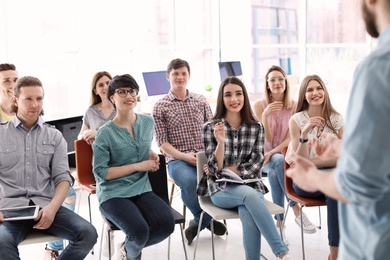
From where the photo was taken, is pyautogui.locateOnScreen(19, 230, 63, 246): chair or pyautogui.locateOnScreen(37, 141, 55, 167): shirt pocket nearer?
pyautogui.locateOnScreen(19, 230, 63, 246): chair

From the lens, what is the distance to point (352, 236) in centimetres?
144

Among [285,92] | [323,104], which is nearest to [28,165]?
[323,104]

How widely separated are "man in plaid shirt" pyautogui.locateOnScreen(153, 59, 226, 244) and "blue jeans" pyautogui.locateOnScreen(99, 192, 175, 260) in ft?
2.21

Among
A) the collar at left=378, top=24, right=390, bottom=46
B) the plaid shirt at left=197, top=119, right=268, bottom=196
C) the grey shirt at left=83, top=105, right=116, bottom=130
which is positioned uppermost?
the collar at left=378, top=24, right=390, bottom=46

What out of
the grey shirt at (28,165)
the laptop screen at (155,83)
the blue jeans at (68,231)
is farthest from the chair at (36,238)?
the laptop screen at (155,83)

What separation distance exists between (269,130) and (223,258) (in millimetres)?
1109

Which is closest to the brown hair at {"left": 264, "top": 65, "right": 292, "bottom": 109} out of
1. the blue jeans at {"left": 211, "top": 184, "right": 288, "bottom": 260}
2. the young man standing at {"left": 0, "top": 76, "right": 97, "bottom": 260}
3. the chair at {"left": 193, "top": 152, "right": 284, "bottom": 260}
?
the chair at {"left": 193, "top": 152, "right": 284, "bottom": 260}

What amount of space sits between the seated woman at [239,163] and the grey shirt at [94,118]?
937 mm

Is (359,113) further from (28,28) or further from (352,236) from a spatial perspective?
(28,28)

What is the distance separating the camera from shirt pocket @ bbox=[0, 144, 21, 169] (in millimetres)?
3145

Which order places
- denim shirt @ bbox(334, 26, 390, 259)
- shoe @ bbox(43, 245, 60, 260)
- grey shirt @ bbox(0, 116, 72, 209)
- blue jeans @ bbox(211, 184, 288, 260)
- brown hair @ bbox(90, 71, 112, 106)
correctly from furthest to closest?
brown hair @ bbox(90, 71, 112, 106), shoe @ bbox(43, 245, 60, 260), blue jeans @ bbox(211, 184, 288, 260), grey shirt @ bbox(0, 116, 72, 209), denim shirt @ bbox(334, 26, 390, 259)

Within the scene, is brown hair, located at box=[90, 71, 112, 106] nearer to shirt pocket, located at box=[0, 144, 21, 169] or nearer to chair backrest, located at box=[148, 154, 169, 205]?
chair backrest, located at box=[148, 154, 169, 205]

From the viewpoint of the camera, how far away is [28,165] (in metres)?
3.16

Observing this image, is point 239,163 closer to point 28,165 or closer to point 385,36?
point 28,165
